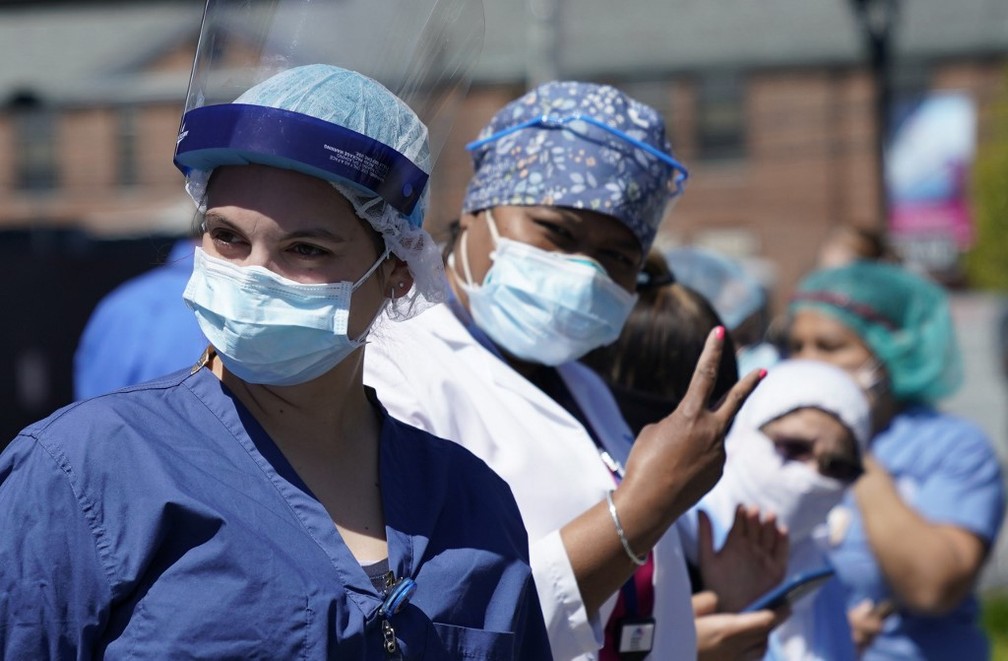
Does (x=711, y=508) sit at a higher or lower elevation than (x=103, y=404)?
lower

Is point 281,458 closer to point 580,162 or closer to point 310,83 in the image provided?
point 310,83

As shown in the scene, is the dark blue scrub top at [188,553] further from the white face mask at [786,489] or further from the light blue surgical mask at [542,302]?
the white face mask at [786,489]

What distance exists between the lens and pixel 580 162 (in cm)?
254

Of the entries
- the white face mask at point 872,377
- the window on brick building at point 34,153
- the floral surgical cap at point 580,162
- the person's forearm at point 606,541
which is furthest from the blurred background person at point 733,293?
the window on brick building at point 34,153

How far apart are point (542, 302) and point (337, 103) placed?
2.81ft

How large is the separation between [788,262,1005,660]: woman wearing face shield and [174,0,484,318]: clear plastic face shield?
2.16 metres

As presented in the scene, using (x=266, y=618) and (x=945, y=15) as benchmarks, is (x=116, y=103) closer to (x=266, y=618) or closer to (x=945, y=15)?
(x=945, y=15)

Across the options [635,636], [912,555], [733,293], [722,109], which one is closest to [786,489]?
[635,636]

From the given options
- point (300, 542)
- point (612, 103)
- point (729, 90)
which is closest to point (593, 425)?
point (612, 103)

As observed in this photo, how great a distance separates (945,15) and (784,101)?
463 cm

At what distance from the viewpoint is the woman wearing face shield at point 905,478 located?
3.71m

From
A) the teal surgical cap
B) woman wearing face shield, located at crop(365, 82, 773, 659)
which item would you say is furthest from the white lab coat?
the teal surgical cap

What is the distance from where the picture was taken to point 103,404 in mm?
1630

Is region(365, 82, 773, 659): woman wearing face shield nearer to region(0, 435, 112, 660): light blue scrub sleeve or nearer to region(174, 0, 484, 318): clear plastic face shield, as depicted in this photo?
region(174, 0, 484, 318): clear plastic face shield
